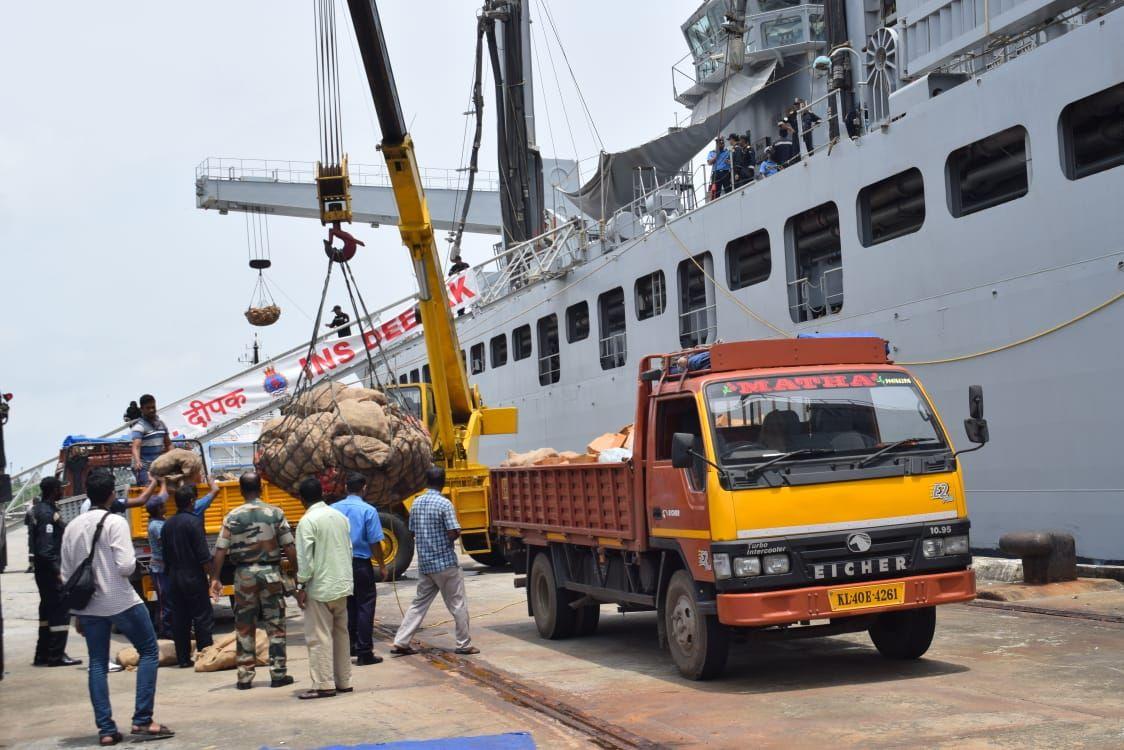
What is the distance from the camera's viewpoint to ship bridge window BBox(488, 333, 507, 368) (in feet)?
103

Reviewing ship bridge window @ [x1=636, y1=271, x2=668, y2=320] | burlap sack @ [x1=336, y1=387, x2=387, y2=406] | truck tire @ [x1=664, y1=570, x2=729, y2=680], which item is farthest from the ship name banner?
truck tire @ [x1=664, y1=570, x2=729, y2=680]

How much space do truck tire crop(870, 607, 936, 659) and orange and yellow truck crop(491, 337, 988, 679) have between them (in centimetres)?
1

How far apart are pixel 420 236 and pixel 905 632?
8.81 meters

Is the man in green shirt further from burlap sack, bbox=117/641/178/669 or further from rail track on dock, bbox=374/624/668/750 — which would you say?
burlap sack, bbox=117/641/178/669

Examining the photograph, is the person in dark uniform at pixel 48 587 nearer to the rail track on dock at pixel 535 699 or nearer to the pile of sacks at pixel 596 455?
the rail track on dock at pixel 535 699

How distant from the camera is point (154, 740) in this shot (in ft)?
23.4

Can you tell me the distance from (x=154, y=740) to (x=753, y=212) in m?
13.3

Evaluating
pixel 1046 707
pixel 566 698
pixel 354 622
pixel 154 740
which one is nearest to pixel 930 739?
pixel 1046 707

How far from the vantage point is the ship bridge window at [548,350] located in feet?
88.4

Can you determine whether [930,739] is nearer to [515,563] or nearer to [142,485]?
[515,563]

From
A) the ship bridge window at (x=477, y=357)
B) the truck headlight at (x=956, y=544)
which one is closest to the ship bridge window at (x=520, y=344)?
the ship bridge window at (x=477, y=357)

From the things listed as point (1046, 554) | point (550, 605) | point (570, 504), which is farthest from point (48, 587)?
point (1046, 554)

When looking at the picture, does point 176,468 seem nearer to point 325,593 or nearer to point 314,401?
point 314,401

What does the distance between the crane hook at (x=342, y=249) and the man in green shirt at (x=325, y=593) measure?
4.49 meters
